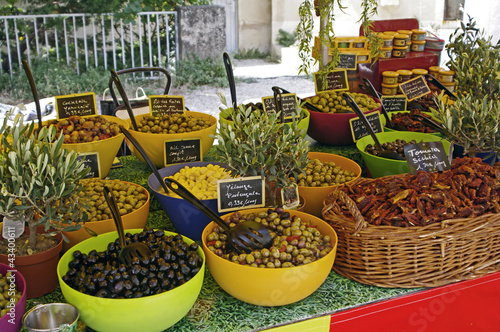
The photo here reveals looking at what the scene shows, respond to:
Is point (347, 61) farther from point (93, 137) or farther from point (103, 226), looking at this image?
point (103, 226)

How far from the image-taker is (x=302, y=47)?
97.3 inches

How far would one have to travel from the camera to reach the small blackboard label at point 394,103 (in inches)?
105

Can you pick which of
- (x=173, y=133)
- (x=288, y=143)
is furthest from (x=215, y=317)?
(x=173, y=133)

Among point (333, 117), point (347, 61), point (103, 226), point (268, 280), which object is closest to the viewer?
point (268, 280)

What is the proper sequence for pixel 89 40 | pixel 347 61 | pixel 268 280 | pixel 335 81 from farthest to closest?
pixel 89 40, pixel 347 61, pixel 335 81, pixel 268 280

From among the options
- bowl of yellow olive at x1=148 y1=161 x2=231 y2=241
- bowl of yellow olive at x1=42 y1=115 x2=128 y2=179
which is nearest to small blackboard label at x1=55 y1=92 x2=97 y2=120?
bowl of yellow olive at x1=42 y1=115 x2=128 y2=179

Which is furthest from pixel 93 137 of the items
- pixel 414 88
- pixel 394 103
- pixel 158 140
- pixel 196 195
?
pixel 414 88

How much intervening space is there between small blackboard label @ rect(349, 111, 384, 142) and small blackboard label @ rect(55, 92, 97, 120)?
1193 millimetres

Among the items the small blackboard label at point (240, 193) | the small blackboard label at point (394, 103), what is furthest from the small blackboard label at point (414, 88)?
the small blackboard label at point (240, 193)

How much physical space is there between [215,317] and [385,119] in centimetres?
157

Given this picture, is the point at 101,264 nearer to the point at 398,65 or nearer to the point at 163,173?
the point at 163,173

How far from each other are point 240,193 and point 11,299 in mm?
694

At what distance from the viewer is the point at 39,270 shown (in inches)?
52.0

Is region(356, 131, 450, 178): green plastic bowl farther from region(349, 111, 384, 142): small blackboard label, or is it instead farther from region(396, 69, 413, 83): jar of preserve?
region(396, 69, 413, 83): jar of preserve
